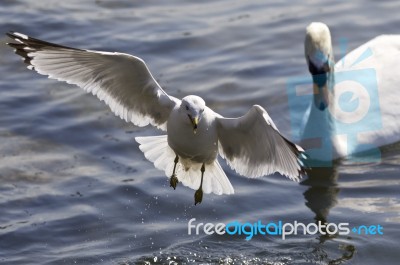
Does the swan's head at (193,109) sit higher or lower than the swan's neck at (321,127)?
higher

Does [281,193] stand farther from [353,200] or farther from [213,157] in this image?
[213,157]

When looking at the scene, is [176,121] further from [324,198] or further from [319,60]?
[319,60]

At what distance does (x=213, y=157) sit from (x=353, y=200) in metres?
1.53

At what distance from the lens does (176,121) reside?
7410 millimetres

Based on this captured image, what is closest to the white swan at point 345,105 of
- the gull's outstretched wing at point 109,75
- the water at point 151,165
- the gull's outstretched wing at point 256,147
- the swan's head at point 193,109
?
the water at point 151,165

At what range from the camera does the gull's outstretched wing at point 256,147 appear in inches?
284

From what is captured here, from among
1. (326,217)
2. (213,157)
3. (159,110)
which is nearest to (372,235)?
(326,217)

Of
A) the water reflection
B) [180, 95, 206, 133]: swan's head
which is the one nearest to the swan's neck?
the water reflection

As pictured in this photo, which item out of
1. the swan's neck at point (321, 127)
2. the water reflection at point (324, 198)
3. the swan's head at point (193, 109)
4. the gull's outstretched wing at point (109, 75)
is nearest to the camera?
the swan's head at point (193, 109)

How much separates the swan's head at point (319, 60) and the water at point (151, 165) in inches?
23.4

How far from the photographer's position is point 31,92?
37.0 feet

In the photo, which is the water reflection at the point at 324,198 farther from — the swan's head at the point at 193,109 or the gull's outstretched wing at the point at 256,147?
the swan's head at the point at 193,109

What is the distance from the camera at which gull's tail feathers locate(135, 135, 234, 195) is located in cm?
799

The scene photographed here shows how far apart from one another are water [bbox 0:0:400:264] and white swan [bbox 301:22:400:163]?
8.5 inches
